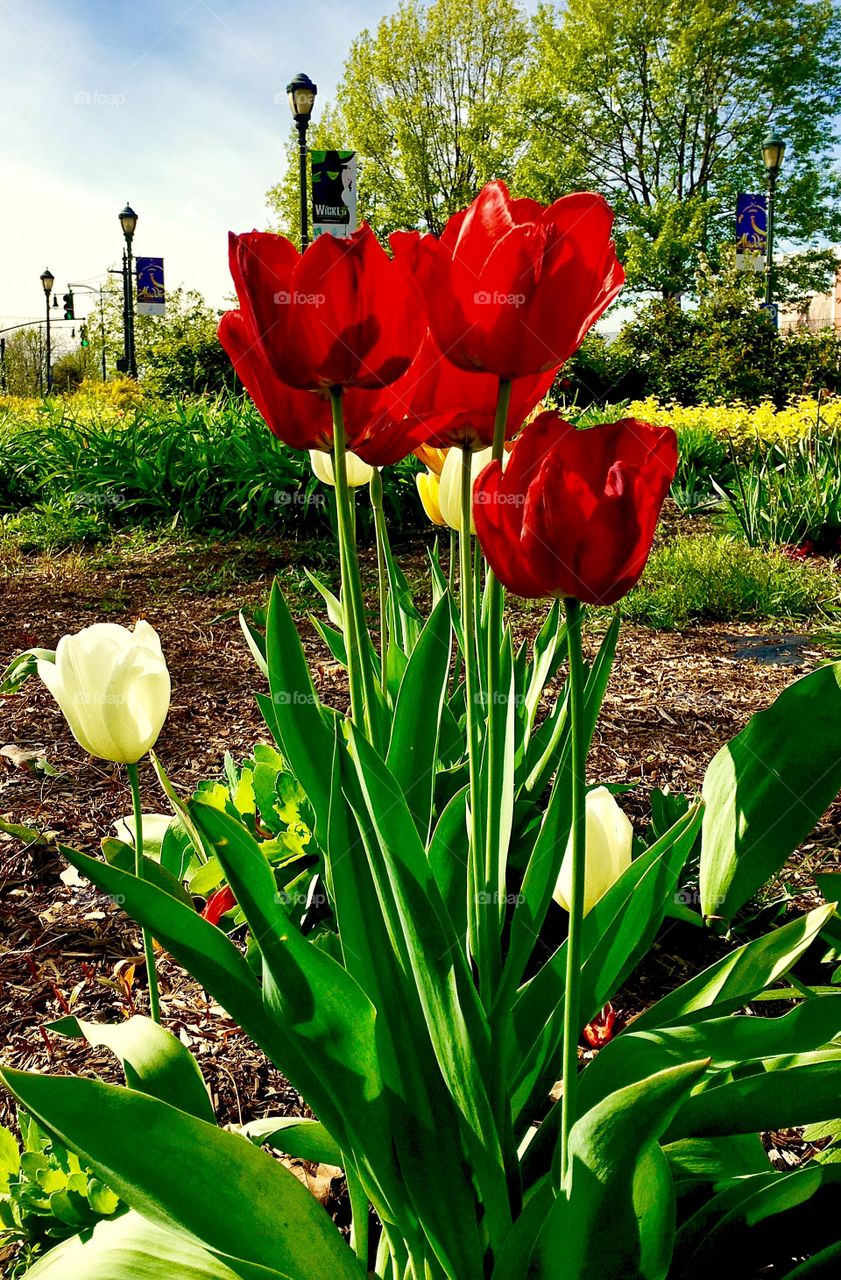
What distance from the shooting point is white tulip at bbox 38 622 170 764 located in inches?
41.5

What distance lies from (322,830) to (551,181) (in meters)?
26.0

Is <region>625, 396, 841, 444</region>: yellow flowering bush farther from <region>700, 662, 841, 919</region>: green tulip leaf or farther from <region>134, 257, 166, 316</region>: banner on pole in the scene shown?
<region>134, 257, 166, 316</region>: banner on pole

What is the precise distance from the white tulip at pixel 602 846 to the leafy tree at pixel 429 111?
26.8 m

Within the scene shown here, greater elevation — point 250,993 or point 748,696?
point 250,993

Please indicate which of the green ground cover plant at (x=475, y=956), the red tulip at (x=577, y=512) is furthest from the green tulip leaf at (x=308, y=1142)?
the red tulip at (x=577, y=512)

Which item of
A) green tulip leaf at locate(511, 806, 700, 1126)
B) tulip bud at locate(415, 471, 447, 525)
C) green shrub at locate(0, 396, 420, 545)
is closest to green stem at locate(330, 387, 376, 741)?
green tulip leaf at locate(511, 806, 700, 1126)

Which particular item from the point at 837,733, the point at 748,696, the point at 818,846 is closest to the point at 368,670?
the point at 837,733

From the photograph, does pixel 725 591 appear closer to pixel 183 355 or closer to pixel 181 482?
pixel 181 482

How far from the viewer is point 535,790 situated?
1.78 metres

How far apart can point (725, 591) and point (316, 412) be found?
13.3 ft

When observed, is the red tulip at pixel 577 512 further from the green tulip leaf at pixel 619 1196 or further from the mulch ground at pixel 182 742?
the mulch ground at pixel 182 742

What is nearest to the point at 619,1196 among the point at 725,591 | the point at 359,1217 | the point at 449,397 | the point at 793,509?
the point at 359,1217

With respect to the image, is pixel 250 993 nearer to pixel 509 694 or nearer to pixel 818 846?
pixel 509 694

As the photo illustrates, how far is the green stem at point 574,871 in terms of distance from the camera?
0.69m
